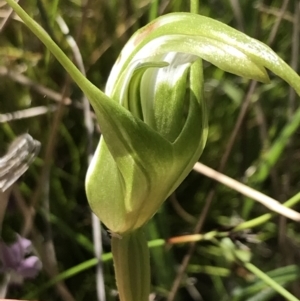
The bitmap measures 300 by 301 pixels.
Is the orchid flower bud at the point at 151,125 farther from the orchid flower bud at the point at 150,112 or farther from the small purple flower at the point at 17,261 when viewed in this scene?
the small purple flower at the point at 17,261

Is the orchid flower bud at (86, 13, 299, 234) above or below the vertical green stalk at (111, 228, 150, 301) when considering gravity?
above

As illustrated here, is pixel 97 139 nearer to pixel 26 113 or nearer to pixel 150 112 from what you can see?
pixel 26 113

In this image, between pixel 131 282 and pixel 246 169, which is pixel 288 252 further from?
pixel 131 282

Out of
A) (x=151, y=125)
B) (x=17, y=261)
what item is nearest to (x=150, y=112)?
(x=151, y=125)

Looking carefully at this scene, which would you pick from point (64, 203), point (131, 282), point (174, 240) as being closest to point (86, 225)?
point (64, 203)

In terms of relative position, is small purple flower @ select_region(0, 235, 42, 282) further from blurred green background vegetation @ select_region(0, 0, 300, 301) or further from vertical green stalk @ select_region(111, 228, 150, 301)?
vertical green stalk @ select_region(111, 228, 150, 301)

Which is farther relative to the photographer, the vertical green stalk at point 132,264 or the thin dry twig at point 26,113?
the thin dry twig at point 26,113

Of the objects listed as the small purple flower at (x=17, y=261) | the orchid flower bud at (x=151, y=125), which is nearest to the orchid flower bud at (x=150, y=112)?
the orchid flower bud at (x=151, y=125)

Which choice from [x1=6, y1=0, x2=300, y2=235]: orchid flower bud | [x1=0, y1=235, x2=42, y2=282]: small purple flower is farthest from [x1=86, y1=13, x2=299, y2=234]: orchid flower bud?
[x1=0, y1=235, x2=42, y2=282]: small purple flower
